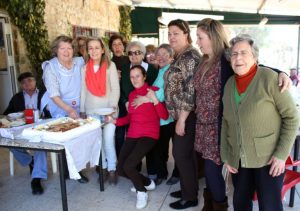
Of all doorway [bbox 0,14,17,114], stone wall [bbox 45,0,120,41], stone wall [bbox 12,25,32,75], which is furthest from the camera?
stone wall [bbox 45,0,120,41]

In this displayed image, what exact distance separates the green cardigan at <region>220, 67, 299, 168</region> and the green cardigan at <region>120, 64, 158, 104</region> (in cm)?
129

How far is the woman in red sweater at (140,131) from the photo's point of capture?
Answer: 2.49m

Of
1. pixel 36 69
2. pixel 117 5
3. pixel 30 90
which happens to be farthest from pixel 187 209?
pixel 117 5

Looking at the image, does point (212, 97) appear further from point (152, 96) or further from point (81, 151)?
point (81, 151)

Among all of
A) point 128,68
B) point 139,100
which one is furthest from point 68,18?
point 139,100

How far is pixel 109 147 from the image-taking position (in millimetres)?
2840

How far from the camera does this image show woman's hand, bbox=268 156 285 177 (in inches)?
61.3

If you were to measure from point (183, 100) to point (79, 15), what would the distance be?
5578mm

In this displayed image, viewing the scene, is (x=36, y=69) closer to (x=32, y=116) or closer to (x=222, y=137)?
(x=32, y=116)

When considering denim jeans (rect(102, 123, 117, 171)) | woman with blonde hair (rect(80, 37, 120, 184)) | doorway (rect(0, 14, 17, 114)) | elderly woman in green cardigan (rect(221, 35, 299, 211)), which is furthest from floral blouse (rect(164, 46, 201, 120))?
doorway (rect(0, 14, 17, 114))

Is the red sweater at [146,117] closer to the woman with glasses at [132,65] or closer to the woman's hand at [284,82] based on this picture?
the woman with glasses at [132,65]

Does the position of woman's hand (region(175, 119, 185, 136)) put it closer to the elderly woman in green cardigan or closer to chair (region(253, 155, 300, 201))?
the elderly woman in green cardigan

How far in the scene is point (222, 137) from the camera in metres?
1.85

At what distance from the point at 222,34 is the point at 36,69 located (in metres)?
4.24
